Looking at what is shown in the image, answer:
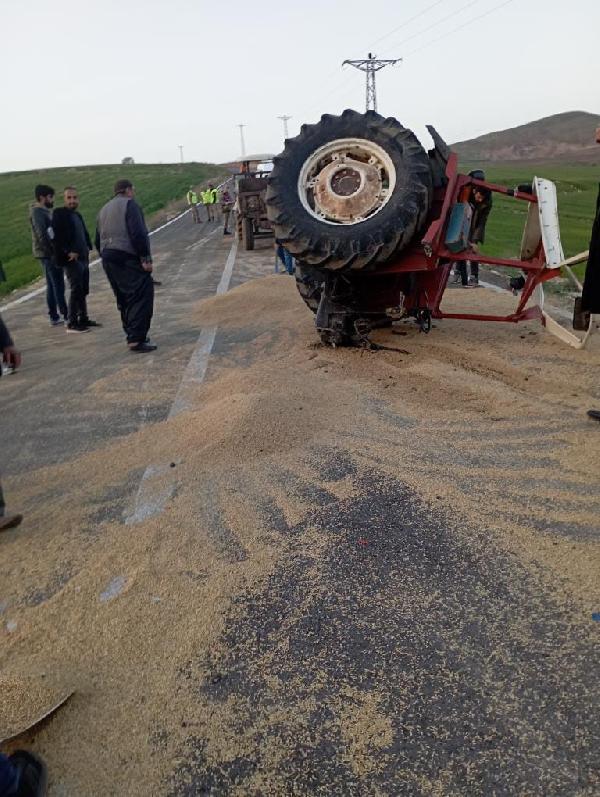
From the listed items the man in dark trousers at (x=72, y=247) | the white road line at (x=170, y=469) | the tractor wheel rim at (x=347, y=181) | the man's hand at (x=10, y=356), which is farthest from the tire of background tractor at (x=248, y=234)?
the man's hand at (x=10, y=356)

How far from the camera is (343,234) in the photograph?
5.40m

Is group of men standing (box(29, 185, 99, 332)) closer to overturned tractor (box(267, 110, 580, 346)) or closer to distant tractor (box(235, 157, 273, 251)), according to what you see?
overturned tractor (box(267, 110, 580, 346))

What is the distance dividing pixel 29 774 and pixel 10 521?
5.51 feet

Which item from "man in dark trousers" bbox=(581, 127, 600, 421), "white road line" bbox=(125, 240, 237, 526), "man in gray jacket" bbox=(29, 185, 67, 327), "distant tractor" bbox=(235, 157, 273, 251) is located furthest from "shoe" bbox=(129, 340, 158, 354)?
"distant tractor" bbox=(235, 157, 273, 251)

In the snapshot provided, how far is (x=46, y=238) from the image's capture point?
810 centimetres

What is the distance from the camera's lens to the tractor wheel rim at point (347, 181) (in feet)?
18.1

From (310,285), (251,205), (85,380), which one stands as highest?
(251,205)

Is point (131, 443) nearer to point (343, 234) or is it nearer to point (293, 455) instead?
point (293, 455)

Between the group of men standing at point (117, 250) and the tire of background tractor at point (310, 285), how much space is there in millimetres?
1534

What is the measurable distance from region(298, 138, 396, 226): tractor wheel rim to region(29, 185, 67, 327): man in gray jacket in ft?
12.5

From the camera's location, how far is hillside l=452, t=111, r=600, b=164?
3999 inches

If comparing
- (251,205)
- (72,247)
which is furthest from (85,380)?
(251,205)

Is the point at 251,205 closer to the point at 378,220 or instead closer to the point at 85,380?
the point at 85,380

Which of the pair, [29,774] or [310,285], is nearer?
[29,774]
